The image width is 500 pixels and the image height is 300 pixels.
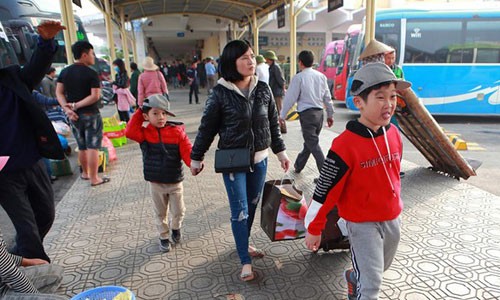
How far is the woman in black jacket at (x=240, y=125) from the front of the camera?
2.64 meters

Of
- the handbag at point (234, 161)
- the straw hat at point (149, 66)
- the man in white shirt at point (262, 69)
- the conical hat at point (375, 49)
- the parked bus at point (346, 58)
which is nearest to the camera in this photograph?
the handbag at point (234, 161)

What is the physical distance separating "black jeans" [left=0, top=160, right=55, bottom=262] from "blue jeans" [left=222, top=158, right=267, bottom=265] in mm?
1411

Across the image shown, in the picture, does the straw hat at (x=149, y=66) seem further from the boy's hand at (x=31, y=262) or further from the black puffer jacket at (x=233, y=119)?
the boy's hand at (x=31, y=262)

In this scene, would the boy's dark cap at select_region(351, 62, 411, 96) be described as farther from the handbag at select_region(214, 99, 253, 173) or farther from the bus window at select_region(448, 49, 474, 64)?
the bus window at select_region(448, 49, 474, 64)

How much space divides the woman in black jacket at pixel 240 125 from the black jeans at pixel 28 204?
1169mm

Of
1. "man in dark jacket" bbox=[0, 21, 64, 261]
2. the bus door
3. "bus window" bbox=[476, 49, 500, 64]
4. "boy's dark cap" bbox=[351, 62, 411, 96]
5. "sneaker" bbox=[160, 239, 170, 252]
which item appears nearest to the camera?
"boy's dark cap" bbox=[351, 62, 411, 96]

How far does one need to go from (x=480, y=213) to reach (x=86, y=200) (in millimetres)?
4985

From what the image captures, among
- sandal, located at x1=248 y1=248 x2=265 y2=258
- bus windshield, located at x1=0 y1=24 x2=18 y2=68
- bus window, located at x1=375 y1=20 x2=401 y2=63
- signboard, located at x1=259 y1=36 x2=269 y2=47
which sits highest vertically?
signboard, located at x1=259 y1=36 x2=269 y2=47

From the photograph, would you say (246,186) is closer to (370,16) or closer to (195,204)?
(195,204)

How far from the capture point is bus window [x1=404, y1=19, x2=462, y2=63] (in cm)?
1065

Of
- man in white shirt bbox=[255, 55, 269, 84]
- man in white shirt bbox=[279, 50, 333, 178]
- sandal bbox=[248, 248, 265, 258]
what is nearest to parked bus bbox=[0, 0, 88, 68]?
man in white shirt bbox=[255, 55, 269, 84]

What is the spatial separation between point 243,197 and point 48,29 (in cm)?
191

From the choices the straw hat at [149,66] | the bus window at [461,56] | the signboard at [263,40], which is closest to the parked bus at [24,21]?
the straw hat at [149,66]

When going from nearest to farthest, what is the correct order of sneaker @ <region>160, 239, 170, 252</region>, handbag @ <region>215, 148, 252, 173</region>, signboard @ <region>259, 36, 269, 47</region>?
handbag @ <region>215, 148, 252, 173</region> < sneaker @ <region>160, 239, 170, 252</region> < signboard @ <region>259, 36, 269, 47</region>
